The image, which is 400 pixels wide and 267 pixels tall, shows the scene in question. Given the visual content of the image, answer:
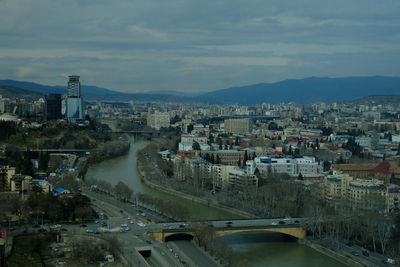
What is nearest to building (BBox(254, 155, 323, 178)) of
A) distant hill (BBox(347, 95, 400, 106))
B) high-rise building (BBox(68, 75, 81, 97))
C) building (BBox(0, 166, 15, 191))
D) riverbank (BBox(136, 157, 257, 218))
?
riverbank (BBox(136, 157, 257, 218))

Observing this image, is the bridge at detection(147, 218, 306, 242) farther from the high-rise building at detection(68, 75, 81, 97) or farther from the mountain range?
the mountain range

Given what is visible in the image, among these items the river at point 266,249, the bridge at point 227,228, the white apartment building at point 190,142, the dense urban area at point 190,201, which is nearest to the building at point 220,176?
the dense urban area at point 190,201

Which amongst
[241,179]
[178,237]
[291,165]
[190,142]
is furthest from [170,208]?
[190,142]

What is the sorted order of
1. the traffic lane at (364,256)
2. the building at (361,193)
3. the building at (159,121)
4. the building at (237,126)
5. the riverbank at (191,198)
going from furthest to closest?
the building at (159,121), the building at (237,126), the riverbank at (191,198), the building at (361,193), the traffic lane at (364,256)

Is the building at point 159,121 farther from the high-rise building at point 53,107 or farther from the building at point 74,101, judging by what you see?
the high-rise building at point 53,107

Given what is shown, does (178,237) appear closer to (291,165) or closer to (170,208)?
(170,208)

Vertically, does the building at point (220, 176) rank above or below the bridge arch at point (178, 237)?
above

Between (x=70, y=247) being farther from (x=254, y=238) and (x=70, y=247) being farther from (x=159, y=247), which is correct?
(x=254, y=238)
